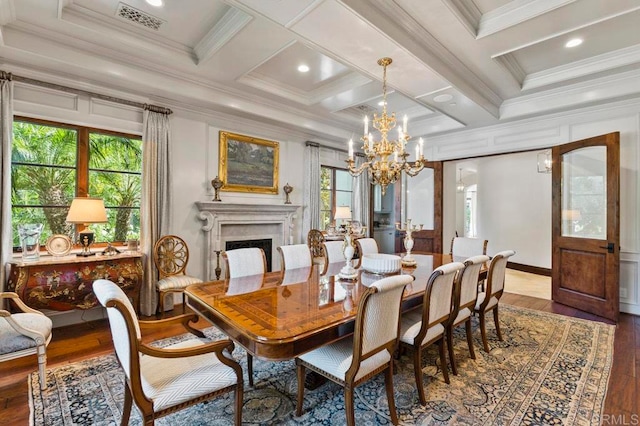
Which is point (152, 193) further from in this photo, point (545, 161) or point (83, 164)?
point (545, 161)

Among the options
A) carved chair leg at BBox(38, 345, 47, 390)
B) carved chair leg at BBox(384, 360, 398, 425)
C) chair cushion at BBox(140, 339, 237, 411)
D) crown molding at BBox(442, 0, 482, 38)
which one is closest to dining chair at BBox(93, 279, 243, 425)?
chair cushion at BBox(140, 339, 237, 411)

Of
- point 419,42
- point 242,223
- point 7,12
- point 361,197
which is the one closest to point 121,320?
point 7,12

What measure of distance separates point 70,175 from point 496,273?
15.4ft

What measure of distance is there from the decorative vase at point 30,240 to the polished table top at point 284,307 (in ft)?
6.52

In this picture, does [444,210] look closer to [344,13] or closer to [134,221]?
[344,13]

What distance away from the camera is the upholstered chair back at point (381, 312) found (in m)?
1.58

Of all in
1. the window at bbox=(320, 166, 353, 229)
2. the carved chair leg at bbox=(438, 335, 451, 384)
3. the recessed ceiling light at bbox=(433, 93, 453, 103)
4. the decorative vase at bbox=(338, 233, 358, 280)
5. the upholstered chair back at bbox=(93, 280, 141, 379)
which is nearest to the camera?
the upholstered chair back at bbox=(93, 280, 141, 379)

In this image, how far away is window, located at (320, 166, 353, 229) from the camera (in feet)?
19.7

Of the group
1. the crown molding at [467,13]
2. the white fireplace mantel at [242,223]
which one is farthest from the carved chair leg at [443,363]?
the white fireplace mantel at [242,223]

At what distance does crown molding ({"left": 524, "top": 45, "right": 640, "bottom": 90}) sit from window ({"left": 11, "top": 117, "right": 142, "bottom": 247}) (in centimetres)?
527

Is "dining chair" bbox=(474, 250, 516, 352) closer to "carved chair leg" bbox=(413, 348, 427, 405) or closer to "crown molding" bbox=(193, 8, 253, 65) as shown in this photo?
"carved chair leg" bbox=(413, 348, 427, 405)

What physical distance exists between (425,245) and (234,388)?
4.95 metres

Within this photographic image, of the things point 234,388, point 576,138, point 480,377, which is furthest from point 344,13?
point 576,138

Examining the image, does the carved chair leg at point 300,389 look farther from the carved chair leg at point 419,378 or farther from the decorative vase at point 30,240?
the decorative vase at point 30,240
